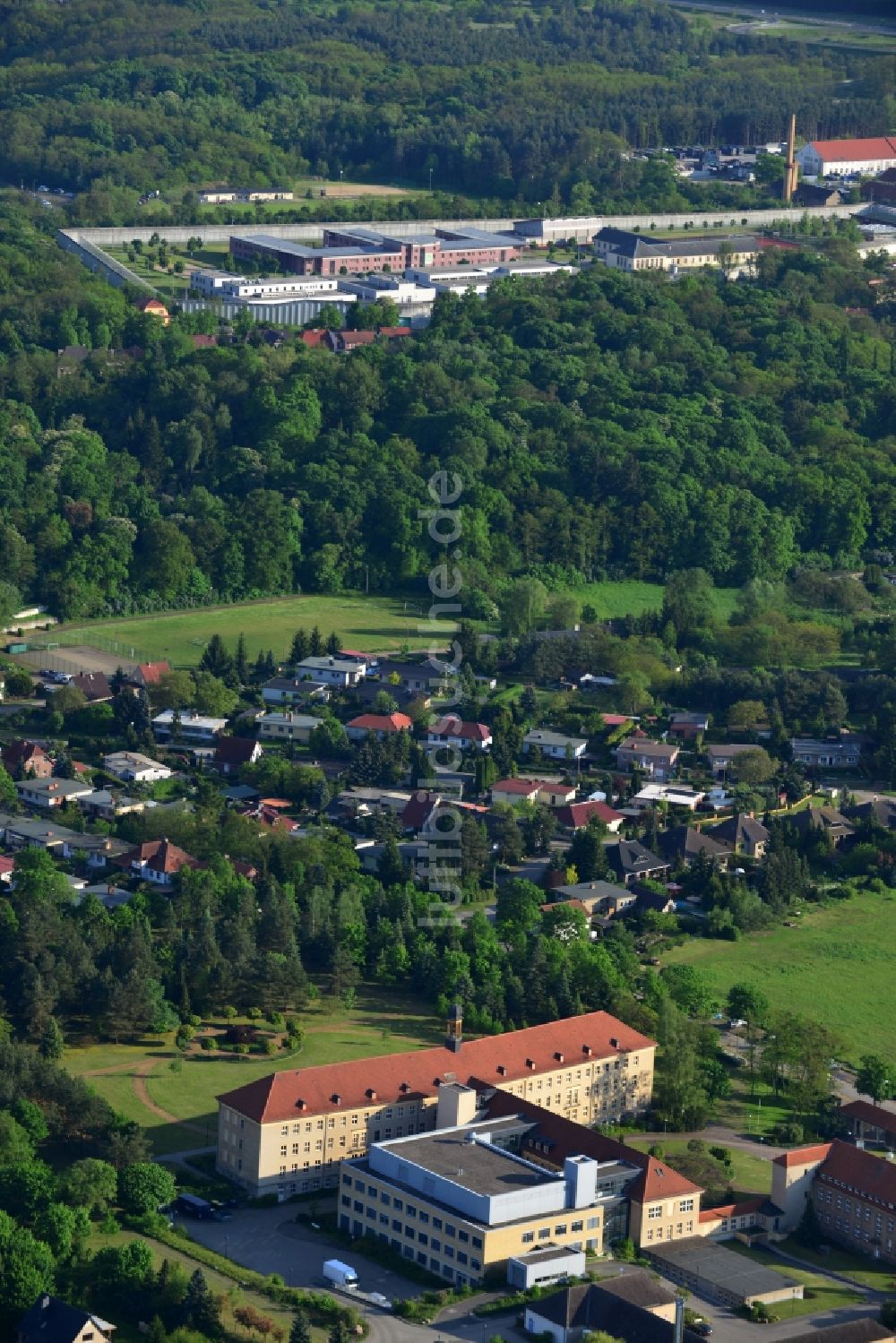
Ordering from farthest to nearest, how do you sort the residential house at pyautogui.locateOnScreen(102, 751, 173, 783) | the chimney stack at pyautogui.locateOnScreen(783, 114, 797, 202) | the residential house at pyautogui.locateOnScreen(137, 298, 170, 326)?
the chimney stack at pyautogui.locateOnScreen(783, 114, 797, 202), the residential house at pyautogui.locateOnScreen(137, 298, 170, 326), the residential house at pyautogui.locateOnScreen(102, 751, 173, 783)

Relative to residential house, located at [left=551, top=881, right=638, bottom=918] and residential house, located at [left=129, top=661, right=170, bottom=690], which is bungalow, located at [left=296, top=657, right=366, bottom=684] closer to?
residential house, located at [left=129, top=661, right=170, bottom=690]

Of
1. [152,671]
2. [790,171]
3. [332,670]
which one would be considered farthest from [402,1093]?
[790,171]

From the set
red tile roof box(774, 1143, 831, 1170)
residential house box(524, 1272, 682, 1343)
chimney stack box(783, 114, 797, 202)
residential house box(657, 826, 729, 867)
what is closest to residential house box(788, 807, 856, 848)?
residential house box(657, 826, 729, 867)

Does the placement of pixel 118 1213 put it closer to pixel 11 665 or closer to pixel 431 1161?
pixel 431 1161

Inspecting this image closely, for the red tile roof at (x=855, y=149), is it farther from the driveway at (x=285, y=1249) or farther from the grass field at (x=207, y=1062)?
the driveway at (x=285, y=1249)

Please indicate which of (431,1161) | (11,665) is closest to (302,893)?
(431,1161)

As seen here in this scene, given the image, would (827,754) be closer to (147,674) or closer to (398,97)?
(147,674)

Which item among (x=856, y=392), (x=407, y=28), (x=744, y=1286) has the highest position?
(x=407, y=28)
